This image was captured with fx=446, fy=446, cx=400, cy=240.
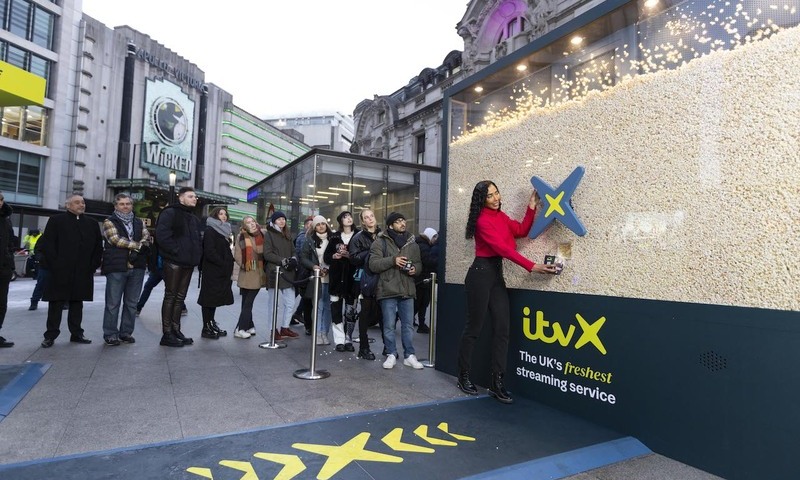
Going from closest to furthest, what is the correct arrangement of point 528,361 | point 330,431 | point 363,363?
point 330,431
point 528,361
point 363,363

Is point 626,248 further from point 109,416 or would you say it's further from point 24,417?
point 24,417

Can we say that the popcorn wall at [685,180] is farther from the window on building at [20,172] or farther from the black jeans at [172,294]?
the window on building at [20,172]

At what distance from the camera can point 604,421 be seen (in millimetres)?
3393

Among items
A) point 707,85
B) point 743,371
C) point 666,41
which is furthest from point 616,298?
point 666,41

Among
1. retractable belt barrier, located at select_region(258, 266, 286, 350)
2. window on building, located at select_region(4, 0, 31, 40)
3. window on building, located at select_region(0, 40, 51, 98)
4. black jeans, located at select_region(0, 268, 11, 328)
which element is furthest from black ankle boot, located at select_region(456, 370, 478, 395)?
window on building, located at select_region(4, 0, 31, 40)

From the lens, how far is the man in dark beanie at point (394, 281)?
506cm

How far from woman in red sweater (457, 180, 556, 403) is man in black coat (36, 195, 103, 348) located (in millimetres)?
4806

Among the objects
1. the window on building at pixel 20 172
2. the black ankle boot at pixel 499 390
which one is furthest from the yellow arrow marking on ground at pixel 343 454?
the window on building at pixel 20 172

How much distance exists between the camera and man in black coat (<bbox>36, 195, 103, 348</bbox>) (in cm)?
551

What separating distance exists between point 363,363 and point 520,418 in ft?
7.57

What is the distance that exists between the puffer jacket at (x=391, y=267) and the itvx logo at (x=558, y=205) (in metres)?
1.63

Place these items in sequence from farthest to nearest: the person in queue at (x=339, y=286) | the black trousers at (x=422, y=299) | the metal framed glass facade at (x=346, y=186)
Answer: the metal framed glass facade at (x=346, y=186)
the black trousers at (x=422, y=299)
the person in queue at (x=339, y=286)

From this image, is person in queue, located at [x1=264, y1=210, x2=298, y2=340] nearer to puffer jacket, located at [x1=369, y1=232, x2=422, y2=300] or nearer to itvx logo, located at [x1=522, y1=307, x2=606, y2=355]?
puffer jacket, located at [x1=369, y1=232, x2=422, y2=300]

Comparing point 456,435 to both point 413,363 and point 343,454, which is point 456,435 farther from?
point 413,363
